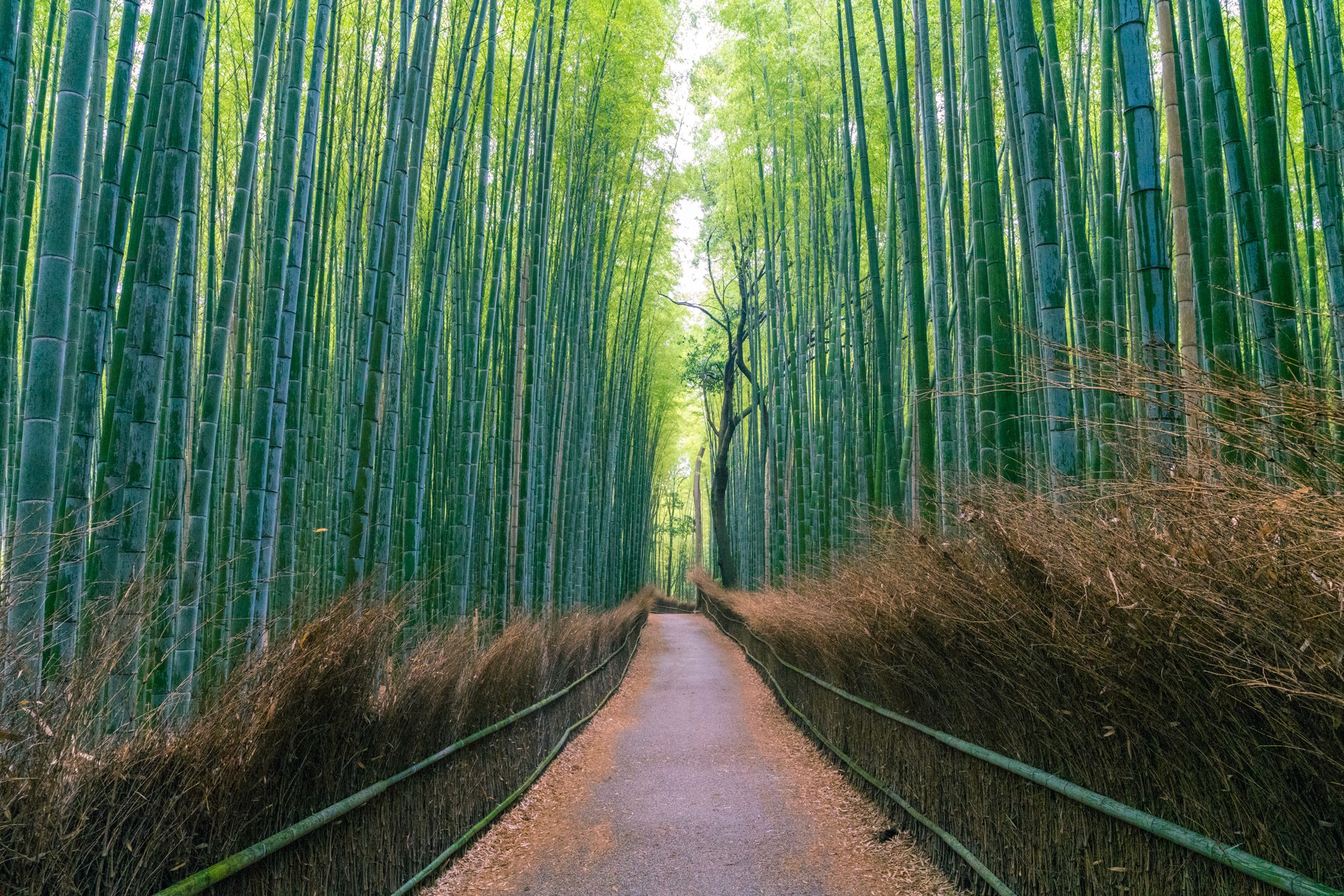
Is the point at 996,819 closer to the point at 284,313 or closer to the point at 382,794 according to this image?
the point at 382,794

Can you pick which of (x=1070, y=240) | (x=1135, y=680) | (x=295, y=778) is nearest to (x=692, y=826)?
(x=295, y=778)

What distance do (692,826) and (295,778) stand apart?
7.11 ft

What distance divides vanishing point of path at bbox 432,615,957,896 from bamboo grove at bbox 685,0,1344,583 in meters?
1.45

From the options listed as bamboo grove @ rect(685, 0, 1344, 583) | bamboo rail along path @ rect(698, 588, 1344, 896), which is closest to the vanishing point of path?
bamboo rail along path @ rect(698, 588, 1344, 896)

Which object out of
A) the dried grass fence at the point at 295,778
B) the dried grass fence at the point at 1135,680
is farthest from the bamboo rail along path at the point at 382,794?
the dried grass fence at the point at 1135,680

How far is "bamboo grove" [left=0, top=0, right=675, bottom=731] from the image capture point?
221 cm

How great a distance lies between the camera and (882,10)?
772 cm

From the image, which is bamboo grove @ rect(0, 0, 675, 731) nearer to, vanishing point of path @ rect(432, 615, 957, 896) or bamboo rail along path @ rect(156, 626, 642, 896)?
bamboo rail along path @ rect(156, 626, 642, 896)

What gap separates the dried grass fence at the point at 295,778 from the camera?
56.9 inches

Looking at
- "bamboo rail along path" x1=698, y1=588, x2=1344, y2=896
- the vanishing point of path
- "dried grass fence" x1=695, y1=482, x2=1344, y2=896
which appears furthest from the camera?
the vanishing point of path

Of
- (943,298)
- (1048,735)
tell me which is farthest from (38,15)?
(1048,735)

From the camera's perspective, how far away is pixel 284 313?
318 cm

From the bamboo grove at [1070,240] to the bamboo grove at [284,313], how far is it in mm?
1949

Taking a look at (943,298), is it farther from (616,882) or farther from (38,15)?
(38,15)
